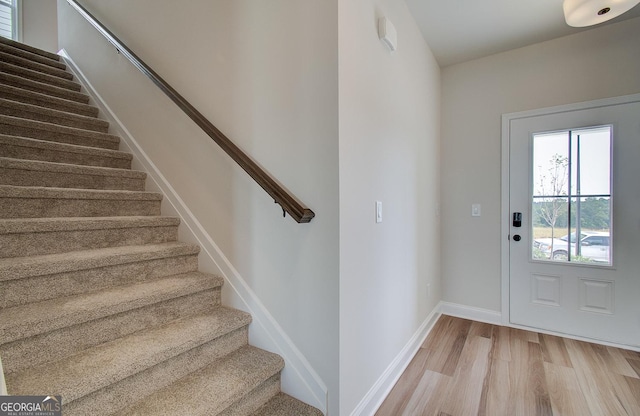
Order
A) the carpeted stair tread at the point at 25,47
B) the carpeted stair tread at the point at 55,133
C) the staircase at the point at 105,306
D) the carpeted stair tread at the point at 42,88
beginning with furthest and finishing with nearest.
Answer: the carpeted stair tread at the point at 25,47
the carpeted stair tread at the point at 42,88
the carpeted stair tread at the point at 55,133
the staircase at the point at 105,306

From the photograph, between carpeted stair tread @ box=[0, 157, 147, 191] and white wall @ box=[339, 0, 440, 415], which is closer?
Result: white wall @ box=[339, 0, 440, 415]

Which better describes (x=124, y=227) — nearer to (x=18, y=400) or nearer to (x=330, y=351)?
(x=18, y=400)

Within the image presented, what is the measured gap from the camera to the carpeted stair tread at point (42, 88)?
2.42 m

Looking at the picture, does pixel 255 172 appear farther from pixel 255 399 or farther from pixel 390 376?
pixel 390 376

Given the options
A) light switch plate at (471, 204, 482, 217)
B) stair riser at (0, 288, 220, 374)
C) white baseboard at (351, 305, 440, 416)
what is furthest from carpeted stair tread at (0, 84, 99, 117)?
light switch plate at (471, 204, 482, 217)

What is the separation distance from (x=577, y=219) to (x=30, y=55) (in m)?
5.47

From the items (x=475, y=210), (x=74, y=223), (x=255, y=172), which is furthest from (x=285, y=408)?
(x=475, y=210)

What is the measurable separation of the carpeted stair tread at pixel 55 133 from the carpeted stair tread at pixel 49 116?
0.22 meters

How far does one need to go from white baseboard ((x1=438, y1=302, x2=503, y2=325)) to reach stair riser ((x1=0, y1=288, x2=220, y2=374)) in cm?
246

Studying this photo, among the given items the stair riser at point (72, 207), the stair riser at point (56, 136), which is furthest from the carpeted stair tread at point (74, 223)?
the stair riser at point (56, 136)

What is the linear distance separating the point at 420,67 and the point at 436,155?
0.90m

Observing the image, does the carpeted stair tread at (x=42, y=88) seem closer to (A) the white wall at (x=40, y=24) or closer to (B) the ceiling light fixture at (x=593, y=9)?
(A) the white wall at (x=40, y=24)

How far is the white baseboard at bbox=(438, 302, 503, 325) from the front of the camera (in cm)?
282

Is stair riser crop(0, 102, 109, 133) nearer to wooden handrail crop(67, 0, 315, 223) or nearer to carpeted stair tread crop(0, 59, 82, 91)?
carpeted stair tread crop(0, 59, 82, 91)
